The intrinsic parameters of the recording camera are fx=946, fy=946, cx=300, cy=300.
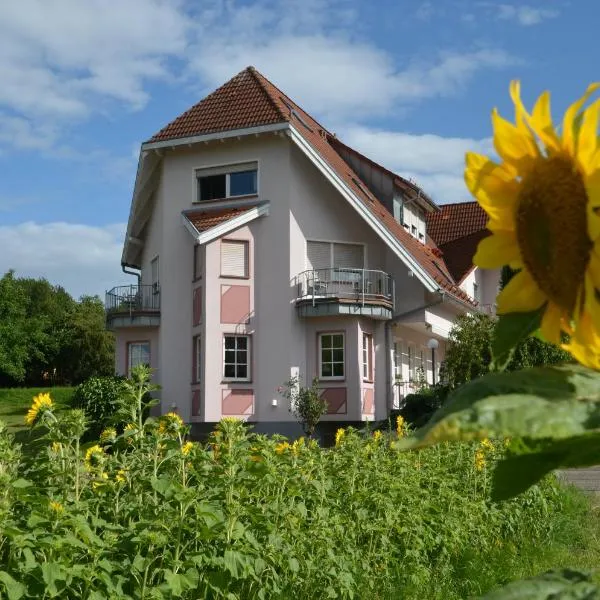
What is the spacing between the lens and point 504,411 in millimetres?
648

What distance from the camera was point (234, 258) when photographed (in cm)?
2406

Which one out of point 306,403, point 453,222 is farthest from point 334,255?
point 453,222

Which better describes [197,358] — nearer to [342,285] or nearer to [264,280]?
[264,280]

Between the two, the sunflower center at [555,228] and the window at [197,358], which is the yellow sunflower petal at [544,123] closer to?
A: the sunflower center at [555,228]

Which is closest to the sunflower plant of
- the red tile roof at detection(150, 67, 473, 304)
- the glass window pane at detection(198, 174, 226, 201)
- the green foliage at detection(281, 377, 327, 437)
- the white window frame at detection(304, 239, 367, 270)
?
the green foliage at detection(281, 377, 327, 437)

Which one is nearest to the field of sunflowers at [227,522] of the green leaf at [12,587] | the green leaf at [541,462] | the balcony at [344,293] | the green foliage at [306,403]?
the green leaf at [12,587]

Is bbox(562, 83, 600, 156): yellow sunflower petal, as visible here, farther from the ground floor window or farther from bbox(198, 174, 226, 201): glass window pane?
bbox(198, 174, 226, 201): glass window pane

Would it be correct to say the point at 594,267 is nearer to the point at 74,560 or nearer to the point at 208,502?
the point at 74,560

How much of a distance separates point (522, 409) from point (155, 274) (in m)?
26.5

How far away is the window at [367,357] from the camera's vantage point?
78.8ft

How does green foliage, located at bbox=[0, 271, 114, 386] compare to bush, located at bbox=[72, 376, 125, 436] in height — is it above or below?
above

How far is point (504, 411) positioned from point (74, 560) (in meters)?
3.86

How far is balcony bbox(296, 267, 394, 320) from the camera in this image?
23250mm

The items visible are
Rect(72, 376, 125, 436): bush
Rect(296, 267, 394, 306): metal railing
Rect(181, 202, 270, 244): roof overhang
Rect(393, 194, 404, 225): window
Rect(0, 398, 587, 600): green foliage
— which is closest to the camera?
Rect(0, 398, 587, 600): green foliage
